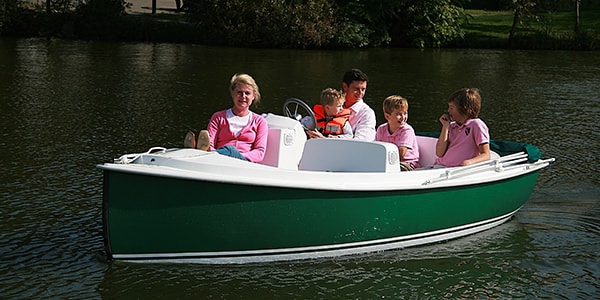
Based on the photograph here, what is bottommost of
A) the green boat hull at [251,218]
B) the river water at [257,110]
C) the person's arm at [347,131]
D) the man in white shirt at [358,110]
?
the river water at [257,110]

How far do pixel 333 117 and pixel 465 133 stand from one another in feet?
3.97

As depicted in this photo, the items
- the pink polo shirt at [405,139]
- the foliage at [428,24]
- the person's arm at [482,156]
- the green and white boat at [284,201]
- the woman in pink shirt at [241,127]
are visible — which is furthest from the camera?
the foliage at [428,24]

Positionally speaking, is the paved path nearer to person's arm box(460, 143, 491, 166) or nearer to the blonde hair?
the blonde hair

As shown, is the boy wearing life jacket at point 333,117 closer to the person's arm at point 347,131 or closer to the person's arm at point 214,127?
the person's arm at point 347,131

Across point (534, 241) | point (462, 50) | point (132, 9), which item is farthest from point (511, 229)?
point (132, 9)

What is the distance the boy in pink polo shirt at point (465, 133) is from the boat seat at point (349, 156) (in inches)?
30.5

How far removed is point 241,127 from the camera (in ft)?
24.6

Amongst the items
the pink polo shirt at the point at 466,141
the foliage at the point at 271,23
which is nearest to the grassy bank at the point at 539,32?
the foliage at the point at 271,23

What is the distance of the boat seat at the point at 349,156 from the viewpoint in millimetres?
7426

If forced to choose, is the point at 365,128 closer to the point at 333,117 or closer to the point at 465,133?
the point at 333,117

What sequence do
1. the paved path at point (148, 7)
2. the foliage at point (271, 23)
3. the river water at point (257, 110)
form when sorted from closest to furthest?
the river water at point (257, 110), the foliage at point (271, 23), the paved path at point (148, 7)

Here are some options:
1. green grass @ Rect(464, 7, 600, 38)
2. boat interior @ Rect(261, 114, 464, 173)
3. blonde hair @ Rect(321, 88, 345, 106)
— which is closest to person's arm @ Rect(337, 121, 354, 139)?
blonde hair @ Rect(321, 88, 345, 106)

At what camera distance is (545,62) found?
2547 centimetres

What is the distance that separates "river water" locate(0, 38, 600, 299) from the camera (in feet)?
22.4
